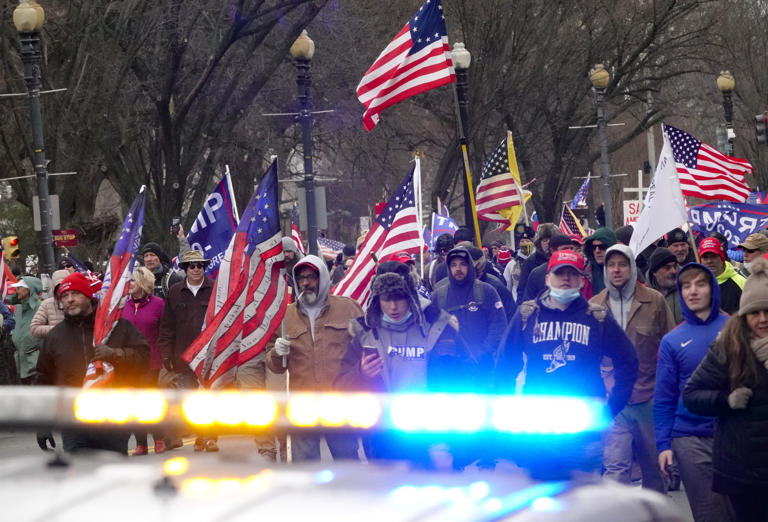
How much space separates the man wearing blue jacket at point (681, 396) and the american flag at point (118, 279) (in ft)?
11.7

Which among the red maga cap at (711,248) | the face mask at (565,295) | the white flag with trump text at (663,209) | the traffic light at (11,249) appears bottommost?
the face mask at (565,295)

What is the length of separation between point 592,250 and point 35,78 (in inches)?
462

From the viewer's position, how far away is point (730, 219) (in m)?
16.8

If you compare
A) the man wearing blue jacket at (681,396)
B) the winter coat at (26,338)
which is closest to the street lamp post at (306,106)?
the winter coat at (26,338)

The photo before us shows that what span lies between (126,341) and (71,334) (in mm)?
340

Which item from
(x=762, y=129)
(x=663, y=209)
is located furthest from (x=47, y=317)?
(x=762, y=129)

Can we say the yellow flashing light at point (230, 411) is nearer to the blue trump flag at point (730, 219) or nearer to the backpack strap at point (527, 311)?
the backpack strap at point (527, 311)

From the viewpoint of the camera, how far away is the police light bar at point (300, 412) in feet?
7.22

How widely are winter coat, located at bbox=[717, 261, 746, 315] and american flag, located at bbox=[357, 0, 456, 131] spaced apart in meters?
6.18

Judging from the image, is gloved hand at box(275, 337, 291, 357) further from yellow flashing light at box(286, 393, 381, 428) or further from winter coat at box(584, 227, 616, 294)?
yellow flashing light at box(286, 393, 381, 428)

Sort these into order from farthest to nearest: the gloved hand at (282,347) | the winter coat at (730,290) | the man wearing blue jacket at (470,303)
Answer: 1. the man wearing blue jacket at (470,303)
2. the winter coat at (730,290)
3. the gloved hand at (282,347)

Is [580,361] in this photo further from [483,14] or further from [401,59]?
[483,14]

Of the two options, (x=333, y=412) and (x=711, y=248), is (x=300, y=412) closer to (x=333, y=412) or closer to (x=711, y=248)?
(x=333, y=412)

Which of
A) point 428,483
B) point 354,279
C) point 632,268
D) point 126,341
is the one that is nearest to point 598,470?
point 632,268
